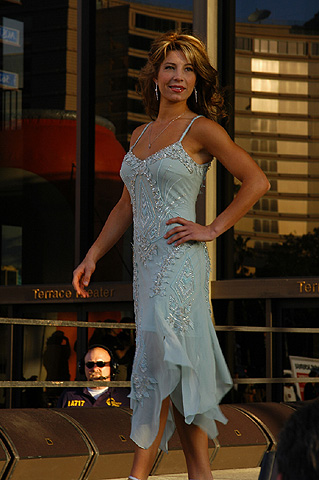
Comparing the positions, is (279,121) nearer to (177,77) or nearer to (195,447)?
(177,77)

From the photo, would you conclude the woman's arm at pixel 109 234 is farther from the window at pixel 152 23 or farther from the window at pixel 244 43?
the window at pixel 152 23

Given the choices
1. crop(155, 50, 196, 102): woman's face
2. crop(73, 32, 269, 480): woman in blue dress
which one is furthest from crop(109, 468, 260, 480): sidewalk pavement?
crop(155, 50, 196, 102): woman's face

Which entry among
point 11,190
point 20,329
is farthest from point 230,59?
point 20,329

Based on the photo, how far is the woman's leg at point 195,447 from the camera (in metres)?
2.87

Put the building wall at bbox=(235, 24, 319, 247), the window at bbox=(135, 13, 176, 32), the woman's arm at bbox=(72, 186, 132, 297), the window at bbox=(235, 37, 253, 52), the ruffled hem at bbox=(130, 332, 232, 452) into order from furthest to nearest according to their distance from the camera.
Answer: the window at bbox=(135, 13, 176, 32)
the window at bbox=(235, 37, 253, 52)
the building wall at bbox=(235, 24, 319, 247)
the woman's arm at bbox=(72, 186, 132, 297)
the ruffled hem at bbox=(130, 332, 232, 452)

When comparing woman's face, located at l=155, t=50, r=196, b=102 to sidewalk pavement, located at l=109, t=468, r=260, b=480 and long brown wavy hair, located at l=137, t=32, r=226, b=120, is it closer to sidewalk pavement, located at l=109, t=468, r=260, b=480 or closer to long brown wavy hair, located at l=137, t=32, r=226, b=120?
long brown wavy hair, located at l=137, t=32, r=226, b=120

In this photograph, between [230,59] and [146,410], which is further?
[230,59]

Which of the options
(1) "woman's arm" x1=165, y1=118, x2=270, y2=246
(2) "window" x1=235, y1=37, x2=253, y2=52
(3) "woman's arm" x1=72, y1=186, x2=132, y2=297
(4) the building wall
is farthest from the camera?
(2) "window" x1=235, y1=37, x2=253, y2=52

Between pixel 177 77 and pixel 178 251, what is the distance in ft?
1.94

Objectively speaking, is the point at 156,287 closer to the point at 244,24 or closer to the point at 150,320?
the point at 150,320

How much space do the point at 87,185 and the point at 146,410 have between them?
726 cm

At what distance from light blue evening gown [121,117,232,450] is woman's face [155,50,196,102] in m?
0.16

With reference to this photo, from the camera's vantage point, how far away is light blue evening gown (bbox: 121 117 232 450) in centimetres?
281

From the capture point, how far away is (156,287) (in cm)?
289
